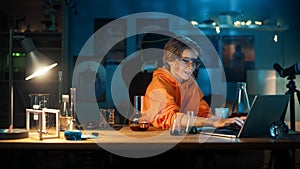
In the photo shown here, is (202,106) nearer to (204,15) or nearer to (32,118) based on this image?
(32,118)

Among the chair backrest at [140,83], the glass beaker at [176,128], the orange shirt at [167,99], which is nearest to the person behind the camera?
the glass beaker at [176,128]

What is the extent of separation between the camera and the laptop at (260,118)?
1.49 m

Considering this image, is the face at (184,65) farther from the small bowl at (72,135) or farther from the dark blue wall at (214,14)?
the dark blue wall at (214,14)

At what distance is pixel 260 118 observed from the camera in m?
1.57

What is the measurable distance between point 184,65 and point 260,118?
1.88ft

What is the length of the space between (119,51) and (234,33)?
136 centimetres

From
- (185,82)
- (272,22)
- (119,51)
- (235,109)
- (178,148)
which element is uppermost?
(272,22)

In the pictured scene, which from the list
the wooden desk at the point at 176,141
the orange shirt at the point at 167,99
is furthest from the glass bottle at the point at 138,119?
the wooden desk at the point at 176,141

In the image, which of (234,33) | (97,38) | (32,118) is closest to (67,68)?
(97,38)

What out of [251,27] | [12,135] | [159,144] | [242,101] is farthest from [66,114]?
[251,27]

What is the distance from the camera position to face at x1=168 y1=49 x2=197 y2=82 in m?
1.98

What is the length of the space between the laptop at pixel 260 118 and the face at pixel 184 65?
0.40 meters

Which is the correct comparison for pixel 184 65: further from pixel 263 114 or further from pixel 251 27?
pixel 251 27

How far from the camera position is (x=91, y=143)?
1.45m
